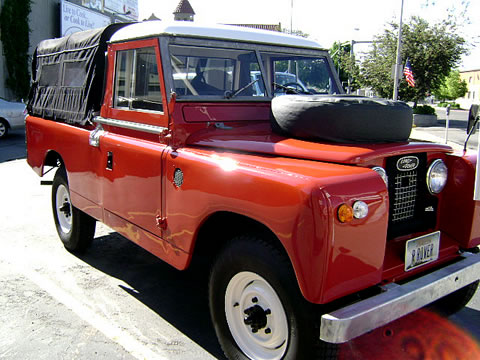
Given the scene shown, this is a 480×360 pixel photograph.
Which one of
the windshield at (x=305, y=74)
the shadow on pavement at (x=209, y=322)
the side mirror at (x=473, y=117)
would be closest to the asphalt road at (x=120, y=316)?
A: the shadow on pavement at (x=209, y=322)

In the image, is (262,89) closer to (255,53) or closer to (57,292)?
(255,53)

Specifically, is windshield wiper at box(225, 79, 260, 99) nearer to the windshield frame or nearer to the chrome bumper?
the windshield frame

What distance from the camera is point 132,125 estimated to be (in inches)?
145

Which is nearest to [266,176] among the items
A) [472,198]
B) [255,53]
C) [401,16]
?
[472,198]

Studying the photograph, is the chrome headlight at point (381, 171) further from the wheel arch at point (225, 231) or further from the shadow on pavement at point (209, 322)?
the shadow on pavement at point (209, 322)

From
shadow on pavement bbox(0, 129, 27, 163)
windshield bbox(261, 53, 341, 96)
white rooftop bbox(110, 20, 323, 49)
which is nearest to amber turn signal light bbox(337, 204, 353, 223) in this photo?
white rooftop bbox(110, 20, 323, 49)

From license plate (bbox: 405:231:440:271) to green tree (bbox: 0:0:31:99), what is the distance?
77.0 feet

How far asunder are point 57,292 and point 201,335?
1.46 meters

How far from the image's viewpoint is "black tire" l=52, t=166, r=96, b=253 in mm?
4766

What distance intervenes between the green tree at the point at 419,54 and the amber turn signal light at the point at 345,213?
2316 centimetres

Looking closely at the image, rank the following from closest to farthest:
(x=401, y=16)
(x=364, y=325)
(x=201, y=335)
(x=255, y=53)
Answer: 1. (x=364, y=325)
2. (x=201, y=335)
3. (x=255, y=53)
4. (x=401, y=16)

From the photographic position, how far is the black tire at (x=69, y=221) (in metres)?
4.77

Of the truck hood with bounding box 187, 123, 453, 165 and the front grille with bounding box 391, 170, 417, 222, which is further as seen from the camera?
the front grille with bounding box 391, 170, 417, 222

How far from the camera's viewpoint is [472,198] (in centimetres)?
297
